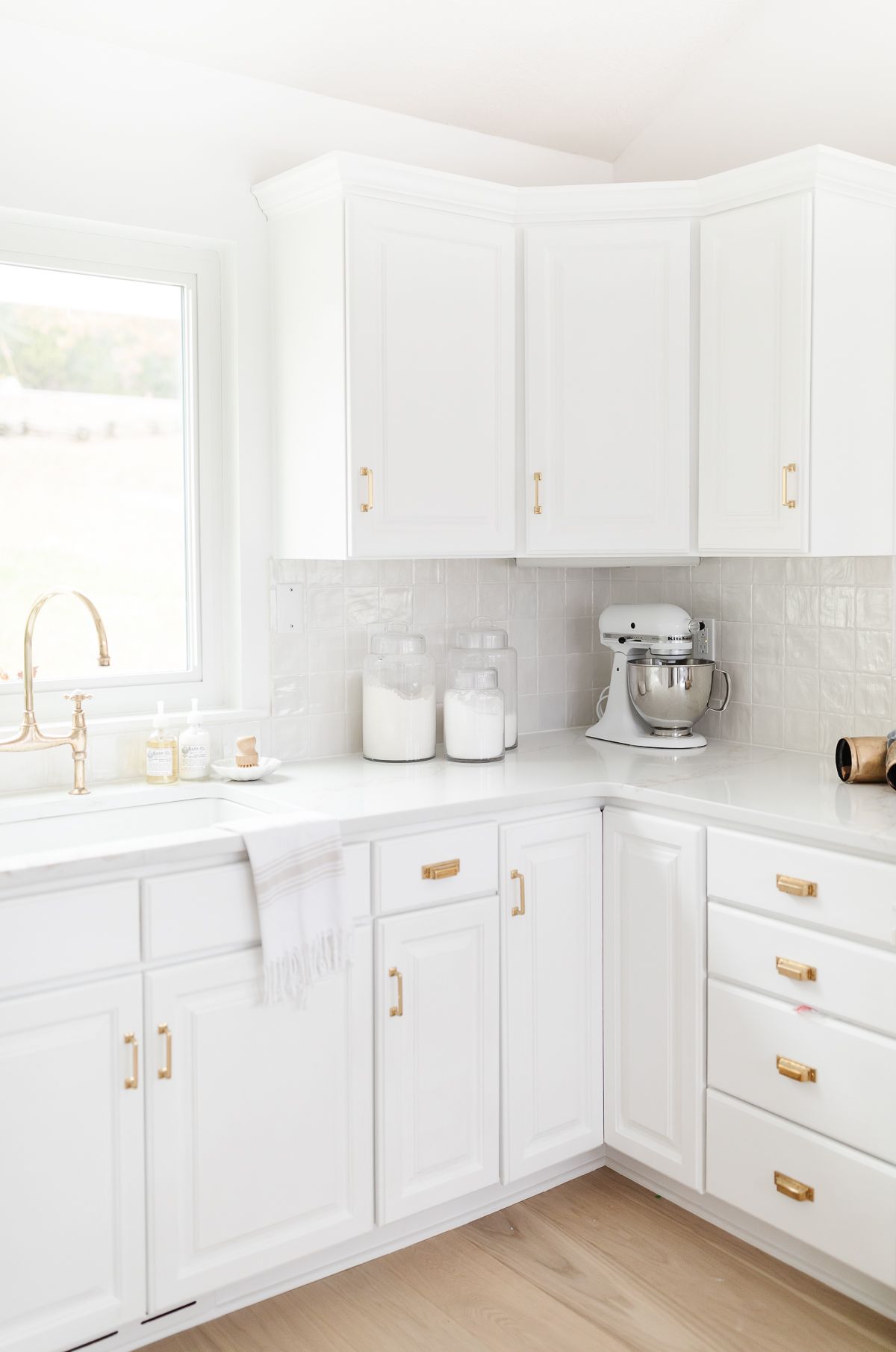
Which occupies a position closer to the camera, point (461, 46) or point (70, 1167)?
point (70, 1167)

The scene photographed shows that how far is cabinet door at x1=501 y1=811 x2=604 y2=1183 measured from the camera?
2.43 metres

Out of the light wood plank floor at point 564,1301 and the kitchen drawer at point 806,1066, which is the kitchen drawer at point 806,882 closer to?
the kitchen drawer at point 806,1066

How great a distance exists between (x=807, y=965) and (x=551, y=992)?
564mm

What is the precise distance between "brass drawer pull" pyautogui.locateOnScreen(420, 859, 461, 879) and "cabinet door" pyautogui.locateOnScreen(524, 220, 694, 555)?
0.82 meters

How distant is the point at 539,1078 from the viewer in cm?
248

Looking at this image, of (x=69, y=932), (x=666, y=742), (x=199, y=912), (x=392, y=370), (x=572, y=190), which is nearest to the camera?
(x=69, y=932)

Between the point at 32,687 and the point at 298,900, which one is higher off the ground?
the point at 32,687

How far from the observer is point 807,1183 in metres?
2.18

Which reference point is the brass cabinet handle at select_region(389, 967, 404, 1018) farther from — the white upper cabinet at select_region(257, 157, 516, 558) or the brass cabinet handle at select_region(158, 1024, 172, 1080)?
the white upper cabinet at select_region(257, 157, 516, 558)

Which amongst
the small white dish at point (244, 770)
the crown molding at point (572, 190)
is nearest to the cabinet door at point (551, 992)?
the small white dish at point (244, 770)

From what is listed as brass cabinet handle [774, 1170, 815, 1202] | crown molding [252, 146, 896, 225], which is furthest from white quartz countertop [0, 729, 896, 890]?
crown molding [252, 146, 896, 225]

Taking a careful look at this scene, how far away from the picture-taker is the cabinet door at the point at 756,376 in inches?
97.3

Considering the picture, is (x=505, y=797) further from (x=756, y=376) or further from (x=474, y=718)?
(x=756, y=376)

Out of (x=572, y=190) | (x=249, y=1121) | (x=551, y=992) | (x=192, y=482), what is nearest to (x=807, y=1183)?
(x=551, y=992)
